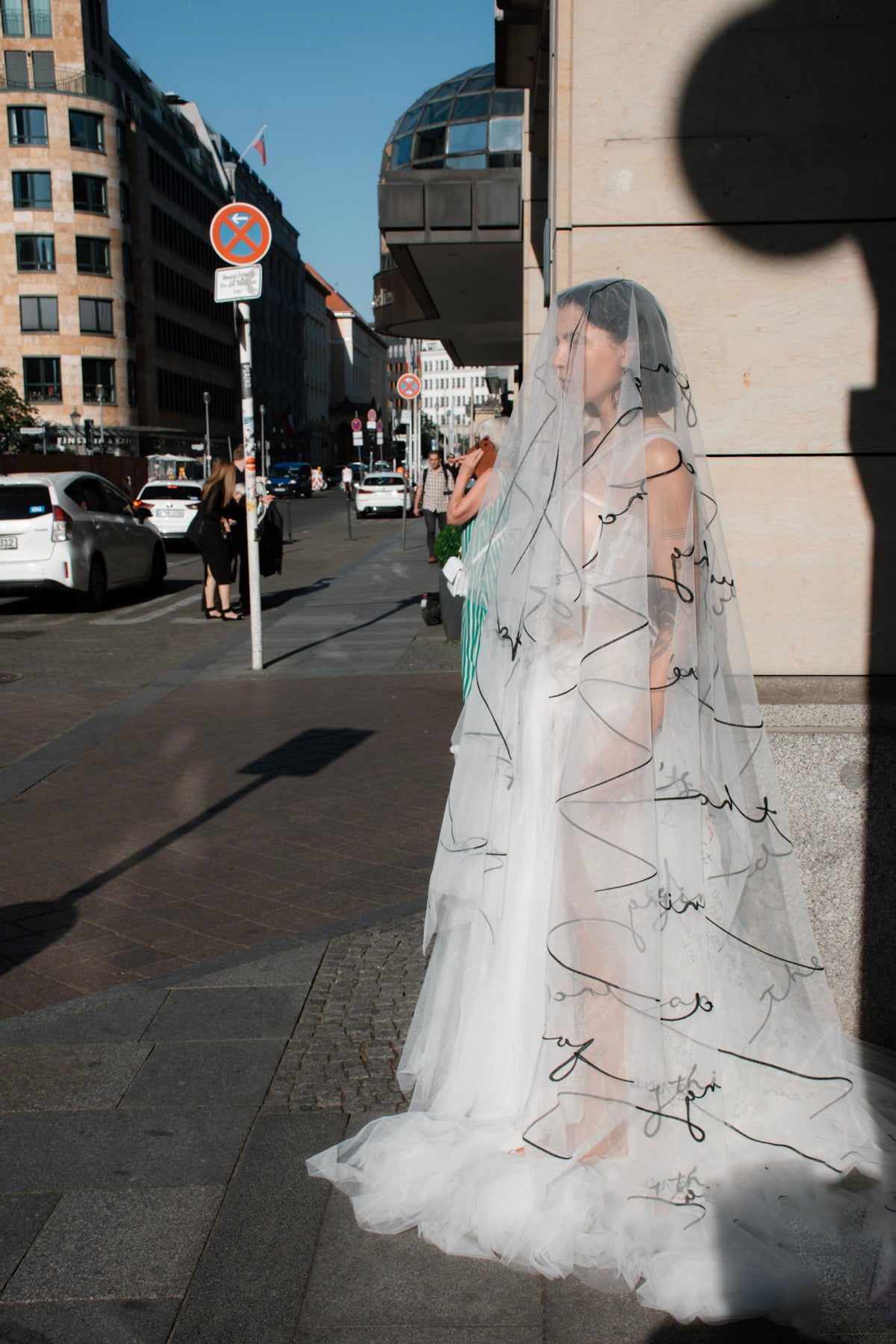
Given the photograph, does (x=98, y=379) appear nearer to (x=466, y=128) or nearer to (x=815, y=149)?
(x=466, y=128)

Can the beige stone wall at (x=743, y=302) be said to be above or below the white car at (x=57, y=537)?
above

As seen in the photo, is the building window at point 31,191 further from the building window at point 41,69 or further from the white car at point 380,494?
the white car at point 380,494

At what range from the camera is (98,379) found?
220 feet

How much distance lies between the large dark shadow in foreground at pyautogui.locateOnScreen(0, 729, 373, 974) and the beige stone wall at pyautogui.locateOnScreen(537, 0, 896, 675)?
9.02ft

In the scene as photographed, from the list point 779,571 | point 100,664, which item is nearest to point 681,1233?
point 779,571

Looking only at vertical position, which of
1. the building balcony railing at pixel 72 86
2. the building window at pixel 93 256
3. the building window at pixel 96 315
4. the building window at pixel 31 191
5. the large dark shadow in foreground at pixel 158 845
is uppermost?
the building balcony railing at pixel 72 86

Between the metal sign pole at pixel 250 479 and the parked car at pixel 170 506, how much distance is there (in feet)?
54.8

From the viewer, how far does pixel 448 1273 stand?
8.21 ft

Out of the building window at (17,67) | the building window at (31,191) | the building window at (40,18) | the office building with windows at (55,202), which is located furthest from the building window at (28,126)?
the building window at (40,18)

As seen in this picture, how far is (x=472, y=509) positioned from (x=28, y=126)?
68.3 m

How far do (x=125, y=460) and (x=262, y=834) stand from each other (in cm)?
4718

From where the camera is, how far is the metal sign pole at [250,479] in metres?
10.0

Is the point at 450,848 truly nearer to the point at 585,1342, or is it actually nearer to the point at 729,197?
the point at 585,1342

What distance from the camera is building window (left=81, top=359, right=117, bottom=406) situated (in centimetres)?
6619
